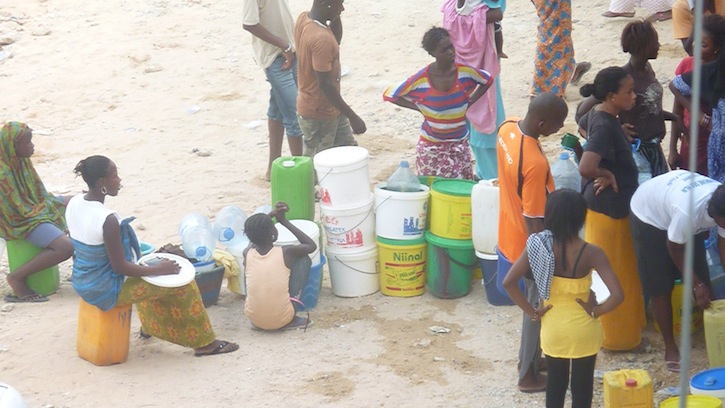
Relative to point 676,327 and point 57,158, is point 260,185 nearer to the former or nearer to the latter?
point 57,158

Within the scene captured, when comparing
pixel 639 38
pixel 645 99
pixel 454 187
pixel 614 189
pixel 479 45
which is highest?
pixel 639 38

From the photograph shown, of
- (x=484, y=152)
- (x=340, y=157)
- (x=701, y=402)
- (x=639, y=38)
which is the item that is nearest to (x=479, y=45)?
(x=484, y=152)

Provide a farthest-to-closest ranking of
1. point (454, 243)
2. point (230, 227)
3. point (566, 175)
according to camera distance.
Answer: point (230, 227)
point (454, 243)
point (566, 175)

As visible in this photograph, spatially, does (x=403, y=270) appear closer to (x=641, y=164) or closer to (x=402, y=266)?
(x=402, y=266)

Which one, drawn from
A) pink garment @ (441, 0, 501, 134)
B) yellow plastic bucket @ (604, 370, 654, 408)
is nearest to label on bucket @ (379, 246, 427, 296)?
pink garment @ (441, 0, 501, 134)

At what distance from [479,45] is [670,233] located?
315cm

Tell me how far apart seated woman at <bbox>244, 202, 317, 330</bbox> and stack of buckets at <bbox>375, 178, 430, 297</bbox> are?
1.79 ft

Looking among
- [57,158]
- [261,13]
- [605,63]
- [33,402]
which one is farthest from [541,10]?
[33,402]

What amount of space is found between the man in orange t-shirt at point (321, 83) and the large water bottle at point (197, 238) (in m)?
1.14

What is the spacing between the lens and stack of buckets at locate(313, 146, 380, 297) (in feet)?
21.5

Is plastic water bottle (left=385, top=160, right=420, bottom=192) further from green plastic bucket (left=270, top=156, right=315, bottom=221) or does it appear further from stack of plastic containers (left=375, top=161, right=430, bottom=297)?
green plastic bucket (left=270, top=156, right=315, bottom=221)

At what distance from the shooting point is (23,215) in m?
6.78

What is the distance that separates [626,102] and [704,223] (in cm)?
71

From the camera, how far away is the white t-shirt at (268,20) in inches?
313
